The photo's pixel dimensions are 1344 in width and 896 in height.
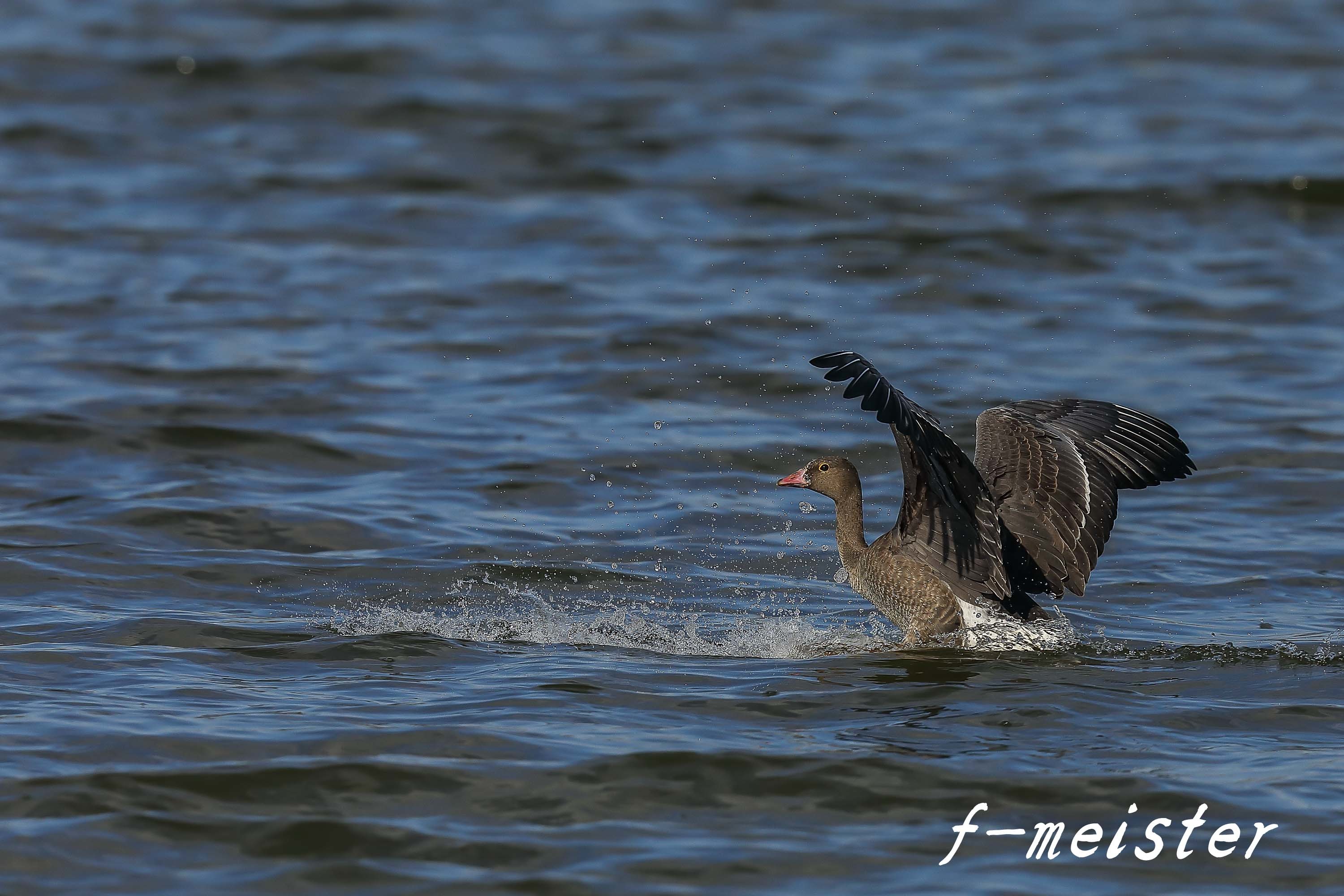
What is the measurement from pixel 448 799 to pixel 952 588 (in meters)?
3.07

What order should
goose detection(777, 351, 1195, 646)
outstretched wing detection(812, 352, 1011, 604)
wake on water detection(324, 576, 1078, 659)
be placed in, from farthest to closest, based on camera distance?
goose detection(777, 351, 1195, 646) → wake on water detection(324, 576, 1078, 659) → outstretched wing detection(812, 352, 1011, 604)

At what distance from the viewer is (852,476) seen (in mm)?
9148

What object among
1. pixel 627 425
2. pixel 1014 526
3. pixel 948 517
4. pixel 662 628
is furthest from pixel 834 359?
pixel 627 425

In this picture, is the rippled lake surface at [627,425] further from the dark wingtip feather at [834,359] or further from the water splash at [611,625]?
the dark wingtip feather at [834,359]

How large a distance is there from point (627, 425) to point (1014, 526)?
4.46 meters

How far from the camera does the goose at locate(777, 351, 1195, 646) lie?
334 inches

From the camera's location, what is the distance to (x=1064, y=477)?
8.66 m

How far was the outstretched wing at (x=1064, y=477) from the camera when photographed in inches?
337

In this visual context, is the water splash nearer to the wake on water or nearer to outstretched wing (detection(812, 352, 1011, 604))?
the wake on water

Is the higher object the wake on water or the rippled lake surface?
the rippled lake surface

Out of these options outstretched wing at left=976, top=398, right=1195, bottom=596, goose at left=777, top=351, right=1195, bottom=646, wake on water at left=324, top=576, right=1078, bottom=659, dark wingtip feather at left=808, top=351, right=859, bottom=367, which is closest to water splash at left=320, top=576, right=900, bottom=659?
wake on water at left=324, top=576, right=1078, bottom=659

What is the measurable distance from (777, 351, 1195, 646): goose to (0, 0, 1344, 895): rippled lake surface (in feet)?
0.90

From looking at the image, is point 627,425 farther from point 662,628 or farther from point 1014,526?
point 1014,526

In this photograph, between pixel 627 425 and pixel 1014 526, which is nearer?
pixel 1014 526
